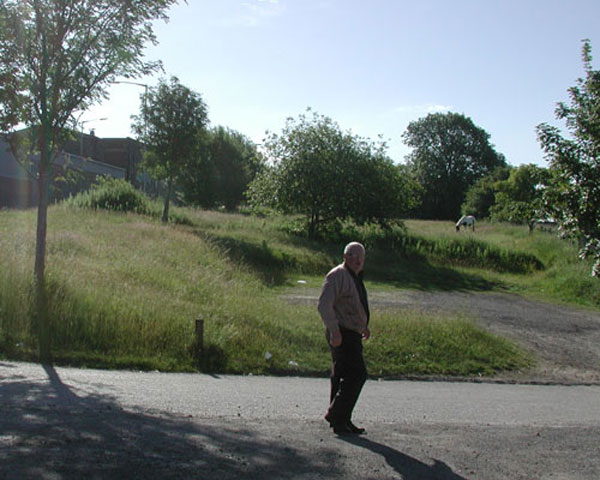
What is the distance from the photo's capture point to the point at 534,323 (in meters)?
16.3

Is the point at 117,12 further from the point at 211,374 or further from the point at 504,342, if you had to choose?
the point at 504,342

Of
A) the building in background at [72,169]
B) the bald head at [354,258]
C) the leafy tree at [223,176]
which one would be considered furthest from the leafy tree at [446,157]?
the bald head at [354,258]

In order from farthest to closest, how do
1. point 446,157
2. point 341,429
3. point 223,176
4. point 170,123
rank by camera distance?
point 446,157 → point 223,176 → point 170,123 → point 341,429

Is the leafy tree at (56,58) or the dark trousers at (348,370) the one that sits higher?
the leafy tree at (56,58)

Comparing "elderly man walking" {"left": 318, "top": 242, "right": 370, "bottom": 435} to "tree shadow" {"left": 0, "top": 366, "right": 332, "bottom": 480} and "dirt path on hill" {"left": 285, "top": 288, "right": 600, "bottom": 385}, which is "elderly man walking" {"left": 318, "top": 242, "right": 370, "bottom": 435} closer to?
"tree shadow" {"left": 0, "top": 366, "right": 332, "bottom": 480}

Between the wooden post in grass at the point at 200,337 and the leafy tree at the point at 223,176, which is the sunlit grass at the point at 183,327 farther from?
the leafy tree at the point at 223,176

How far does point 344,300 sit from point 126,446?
7.78 ft

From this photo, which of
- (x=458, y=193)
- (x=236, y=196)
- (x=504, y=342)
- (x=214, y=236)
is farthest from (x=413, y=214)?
(x=504, y=342)

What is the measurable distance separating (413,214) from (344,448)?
258 ft

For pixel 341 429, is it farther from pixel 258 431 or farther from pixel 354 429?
pixel 258 431

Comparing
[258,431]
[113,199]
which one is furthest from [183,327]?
[113,199]

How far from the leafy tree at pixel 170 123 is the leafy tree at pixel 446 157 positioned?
183 feet

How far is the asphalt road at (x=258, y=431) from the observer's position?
4645mm

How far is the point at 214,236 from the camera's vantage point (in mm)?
27438
